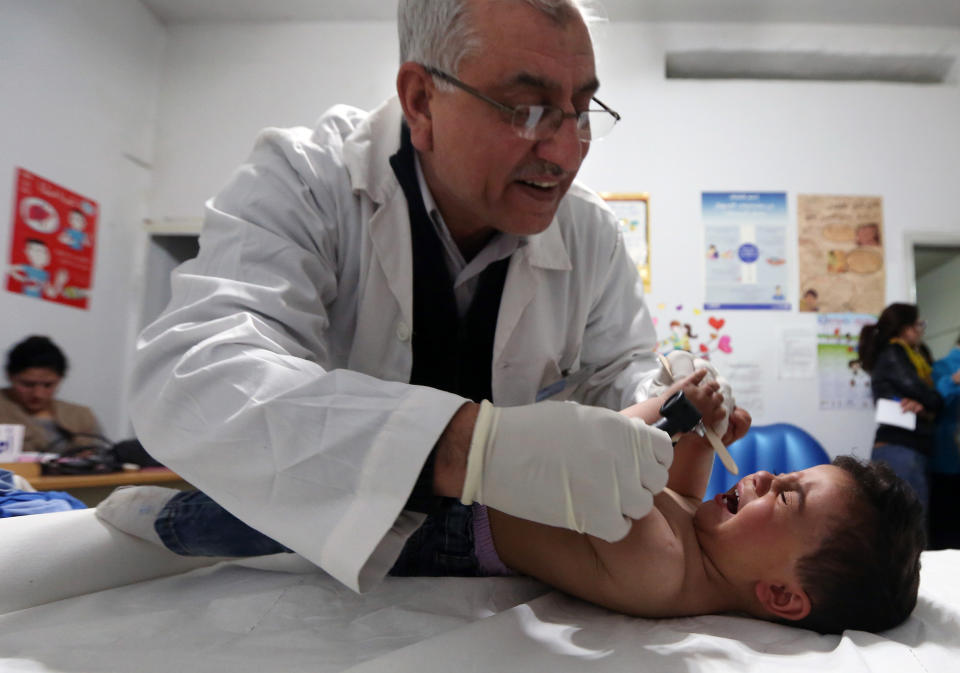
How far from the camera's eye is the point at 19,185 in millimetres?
2969

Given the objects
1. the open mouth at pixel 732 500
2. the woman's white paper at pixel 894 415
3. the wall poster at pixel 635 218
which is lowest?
the open mouth at pixel 732 500

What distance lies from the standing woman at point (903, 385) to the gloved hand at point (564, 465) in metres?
3.02

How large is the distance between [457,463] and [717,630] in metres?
0.49

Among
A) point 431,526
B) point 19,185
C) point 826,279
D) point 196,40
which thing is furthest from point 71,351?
point 826,279

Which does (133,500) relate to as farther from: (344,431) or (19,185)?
(19,185)

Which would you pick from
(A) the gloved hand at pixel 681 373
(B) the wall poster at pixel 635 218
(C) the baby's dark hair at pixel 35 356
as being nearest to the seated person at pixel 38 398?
(C) the baby's dark hair at pixel 35 356

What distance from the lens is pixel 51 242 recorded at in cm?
314

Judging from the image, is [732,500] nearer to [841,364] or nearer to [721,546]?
[721,546]

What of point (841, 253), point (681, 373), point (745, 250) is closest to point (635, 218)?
point (745, 250)

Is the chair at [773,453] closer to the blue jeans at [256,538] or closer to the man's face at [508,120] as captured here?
the blue jeans at [256,538]

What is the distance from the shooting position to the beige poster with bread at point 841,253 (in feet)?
11.5

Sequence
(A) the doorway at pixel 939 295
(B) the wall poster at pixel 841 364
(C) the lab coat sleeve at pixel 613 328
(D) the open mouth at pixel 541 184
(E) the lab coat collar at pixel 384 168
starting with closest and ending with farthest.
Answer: (D) the open mouth at pixel 541 184
(E) the lab coat collar at pixel 384 168
(C) the lab coat sleeve at pixel 613 328
(B) the wall poster at pixel 841 364
(A) the doorway at pixel 939 295

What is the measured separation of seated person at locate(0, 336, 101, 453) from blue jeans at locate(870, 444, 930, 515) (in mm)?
3744

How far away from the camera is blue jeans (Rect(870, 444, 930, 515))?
3174 mm
